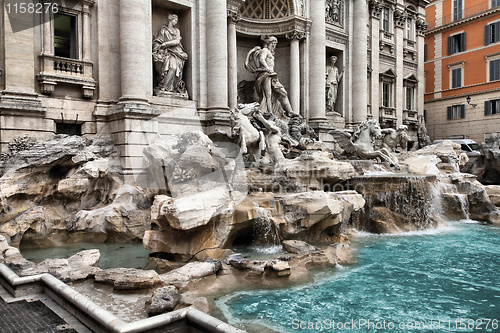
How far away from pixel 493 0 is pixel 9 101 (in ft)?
87.5

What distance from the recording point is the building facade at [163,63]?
1030 centimetres

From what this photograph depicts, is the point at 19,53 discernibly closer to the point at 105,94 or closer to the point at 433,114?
the point at 105,94

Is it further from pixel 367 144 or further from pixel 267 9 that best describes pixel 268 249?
pixel 267 9

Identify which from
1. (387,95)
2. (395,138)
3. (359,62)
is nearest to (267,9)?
(359,62)

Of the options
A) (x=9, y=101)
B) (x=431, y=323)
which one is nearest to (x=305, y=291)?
(x=431, y=323)

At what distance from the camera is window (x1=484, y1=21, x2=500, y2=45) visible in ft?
77.9

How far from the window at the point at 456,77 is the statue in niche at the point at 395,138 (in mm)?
14818

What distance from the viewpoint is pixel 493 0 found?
23859 millimetres

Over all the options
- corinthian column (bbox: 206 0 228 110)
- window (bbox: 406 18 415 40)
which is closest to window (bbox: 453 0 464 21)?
window (bbox: 406 18 415 40)

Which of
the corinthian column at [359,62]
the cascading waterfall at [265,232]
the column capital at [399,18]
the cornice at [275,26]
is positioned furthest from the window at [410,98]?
the cascading waterfall at [265,232]

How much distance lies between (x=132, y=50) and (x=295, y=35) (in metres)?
7.40

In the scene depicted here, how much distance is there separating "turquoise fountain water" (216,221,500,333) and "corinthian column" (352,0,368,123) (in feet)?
39.5

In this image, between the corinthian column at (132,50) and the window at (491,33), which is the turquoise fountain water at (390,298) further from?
the window at (491,33)

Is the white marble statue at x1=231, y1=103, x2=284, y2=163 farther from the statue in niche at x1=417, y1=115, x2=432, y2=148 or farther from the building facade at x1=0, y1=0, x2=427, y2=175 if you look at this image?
the statue in niche at x1=417, y1=115, x2=432, y2=148
